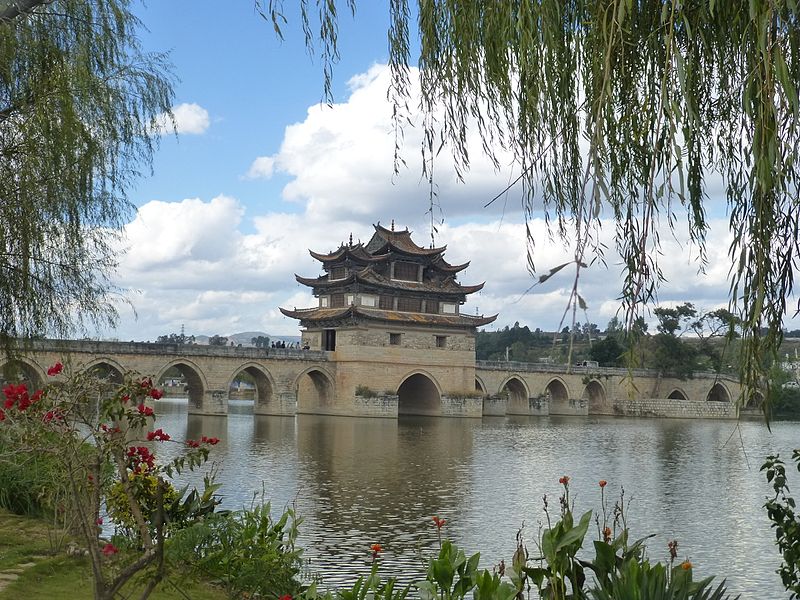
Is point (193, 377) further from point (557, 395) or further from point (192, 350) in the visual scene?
point (557, 395)

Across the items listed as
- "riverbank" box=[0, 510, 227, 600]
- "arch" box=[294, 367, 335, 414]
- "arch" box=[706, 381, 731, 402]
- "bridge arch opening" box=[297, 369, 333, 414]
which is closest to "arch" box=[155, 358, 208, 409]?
"arch" box=[294, 367, 335, 414]

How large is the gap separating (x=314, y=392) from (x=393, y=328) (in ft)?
15.8

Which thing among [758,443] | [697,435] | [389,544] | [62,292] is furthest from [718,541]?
[697,435]

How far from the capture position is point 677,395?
5228 cm

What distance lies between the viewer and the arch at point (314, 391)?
121ft

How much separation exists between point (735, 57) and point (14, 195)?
5502mm

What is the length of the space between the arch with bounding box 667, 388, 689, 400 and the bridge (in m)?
2.94

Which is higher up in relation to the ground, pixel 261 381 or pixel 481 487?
pixel 261 381

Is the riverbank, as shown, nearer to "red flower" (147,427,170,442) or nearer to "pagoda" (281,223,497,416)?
"red flower" (147,427,170,442)

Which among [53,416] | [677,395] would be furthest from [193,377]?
[677,395]

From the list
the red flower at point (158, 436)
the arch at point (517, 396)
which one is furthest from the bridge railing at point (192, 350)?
the red flower at point (158, 436)

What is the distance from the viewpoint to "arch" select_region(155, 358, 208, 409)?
32.7 metres

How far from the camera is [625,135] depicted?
3.03 metres

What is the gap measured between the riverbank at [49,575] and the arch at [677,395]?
1900 inches
